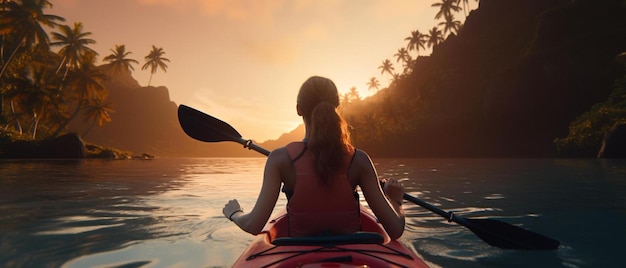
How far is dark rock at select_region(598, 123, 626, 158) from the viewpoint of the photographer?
26772 millimetres

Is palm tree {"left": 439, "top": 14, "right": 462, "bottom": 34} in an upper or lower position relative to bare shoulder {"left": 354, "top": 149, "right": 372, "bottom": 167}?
upper

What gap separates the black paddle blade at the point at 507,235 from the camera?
3646 mm

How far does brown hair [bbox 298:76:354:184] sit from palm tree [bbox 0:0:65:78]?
38.2m

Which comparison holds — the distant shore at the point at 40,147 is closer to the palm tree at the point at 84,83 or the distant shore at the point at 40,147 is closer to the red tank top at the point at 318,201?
the palm tree at the point at 84,83

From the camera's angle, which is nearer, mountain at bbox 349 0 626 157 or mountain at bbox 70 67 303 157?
mountain at bbox 349 0 626 157

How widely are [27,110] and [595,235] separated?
1654 inches

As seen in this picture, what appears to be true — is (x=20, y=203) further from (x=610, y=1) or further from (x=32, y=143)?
(x=610, y=1)

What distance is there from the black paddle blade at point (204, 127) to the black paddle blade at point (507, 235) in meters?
2.71

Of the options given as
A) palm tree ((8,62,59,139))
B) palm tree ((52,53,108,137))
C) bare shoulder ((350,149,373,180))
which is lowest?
bare shoulder ((350,149,373,180))

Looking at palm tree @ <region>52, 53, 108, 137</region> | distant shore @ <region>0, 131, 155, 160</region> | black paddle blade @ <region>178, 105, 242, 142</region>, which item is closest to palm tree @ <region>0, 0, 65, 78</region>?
distant shore @ <region>0, 131, 155, 160</region>

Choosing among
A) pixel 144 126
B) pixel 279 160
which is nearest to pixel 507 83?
pixel 279 160

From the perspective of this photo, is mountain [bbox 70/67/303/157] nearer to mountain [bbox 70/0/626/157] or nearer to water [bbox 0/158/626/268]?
mountain [bbox 70/0/626/157]

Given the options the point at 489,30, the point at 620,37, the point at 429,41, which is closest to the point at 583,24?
the point at 620,37

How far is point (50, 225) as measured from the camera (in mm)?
5926
